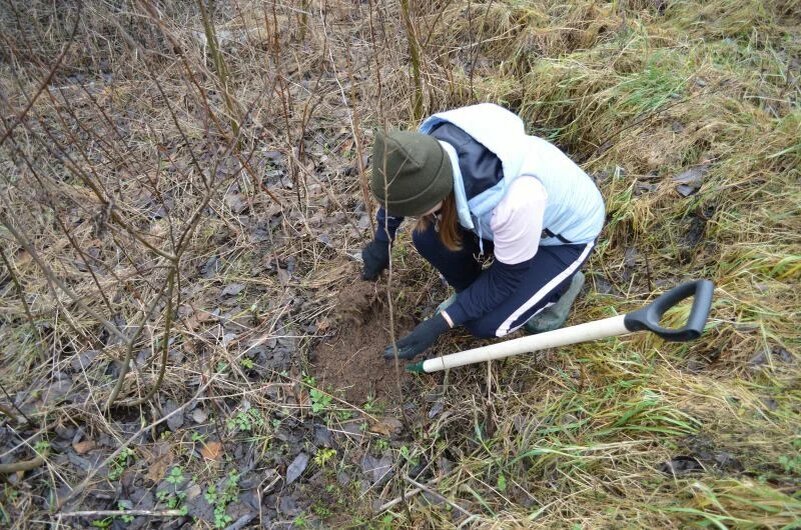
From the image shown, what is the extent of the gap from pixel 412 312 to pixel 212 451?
3.58ft

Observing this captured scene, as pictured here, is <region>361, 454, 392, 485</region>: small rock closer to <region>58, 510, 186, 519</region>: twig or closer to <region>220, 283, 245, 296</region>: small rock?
<region>58, 510, 186, 519</region>: twig

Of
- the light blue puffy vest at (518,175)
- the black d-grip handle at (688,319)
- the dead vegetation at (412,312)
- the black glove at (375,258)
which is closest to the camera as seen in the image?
the black d-grip handle at (688,319)

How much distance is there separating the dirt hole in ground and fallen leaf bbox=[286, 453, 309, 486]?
0.31m

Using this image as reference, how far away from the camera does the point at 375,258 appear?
2430mm

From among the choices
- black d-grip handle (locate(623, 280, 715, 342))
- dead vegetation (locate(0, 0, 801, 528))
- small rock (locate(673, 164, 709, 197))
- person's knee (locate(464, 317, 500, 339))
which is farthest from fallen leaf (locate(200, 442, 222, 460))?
small rock (locate(673, 164, 709, 197))

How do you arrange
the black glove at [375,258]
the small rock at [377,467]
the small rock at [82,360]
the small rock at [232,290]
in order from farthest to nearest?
the small rock at [232,290]
the small rock at [82,360]
the black glove at [375,258]
the small rock at [377,467]

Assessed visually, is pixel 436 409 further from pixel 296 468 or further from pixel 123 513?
pixel 123 513

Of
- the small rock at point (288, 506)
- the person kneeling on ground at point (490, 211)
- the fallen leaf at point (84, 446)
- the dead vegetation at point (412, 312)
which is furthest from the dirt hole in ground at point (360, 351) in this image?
the fallen leaf at point (84, 446)

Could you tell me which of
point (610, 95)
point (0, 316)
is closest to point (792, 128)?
point (610, 95)

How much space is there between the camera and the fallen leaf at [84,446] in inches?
90.5

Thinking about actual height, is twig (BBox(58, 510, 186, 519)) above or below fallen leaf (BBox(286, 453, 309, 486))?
above

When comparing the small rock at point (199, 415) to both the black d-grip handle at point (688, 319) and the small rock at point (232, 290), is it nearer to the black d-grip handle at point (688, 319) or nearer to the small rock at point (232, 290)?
the small rock at point (232, 290)

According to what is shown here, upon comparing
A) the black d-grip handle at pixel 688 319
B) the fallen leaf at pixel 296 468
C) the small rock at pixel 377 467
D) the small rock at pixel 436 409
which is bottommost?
the small rock at pixel 377 467

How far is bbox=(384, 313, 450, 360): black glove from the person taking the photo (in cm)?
218
